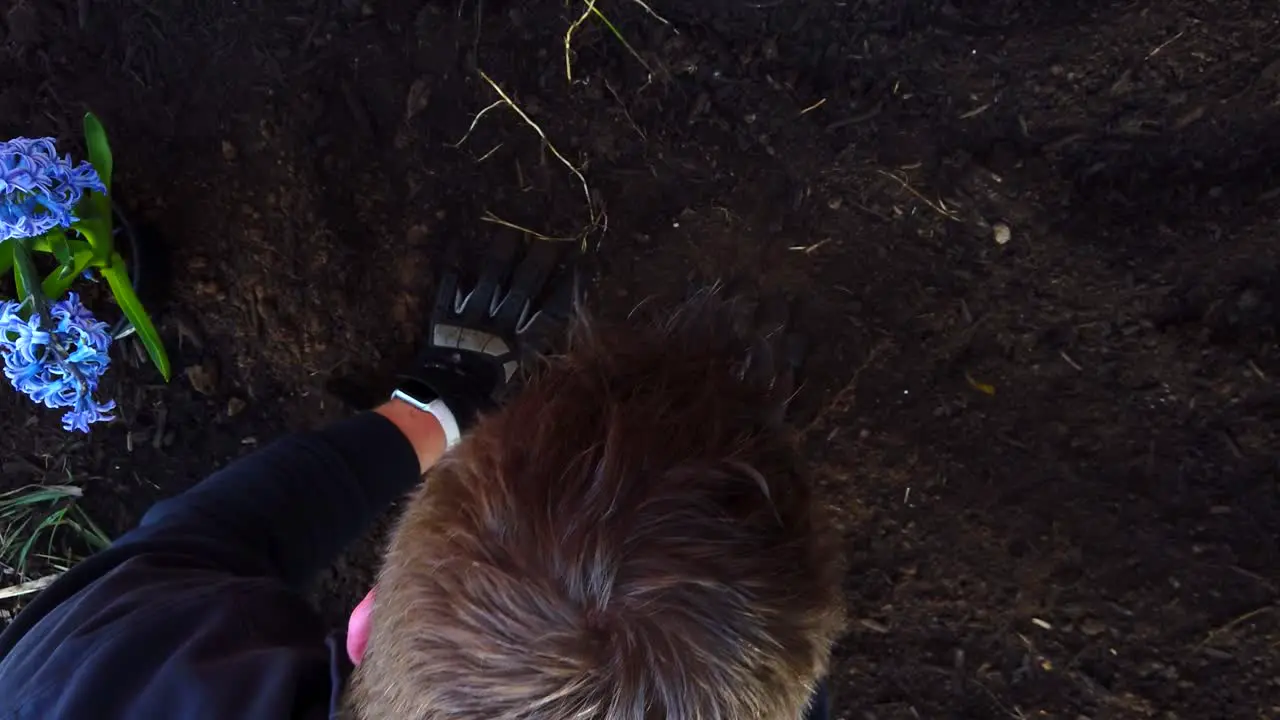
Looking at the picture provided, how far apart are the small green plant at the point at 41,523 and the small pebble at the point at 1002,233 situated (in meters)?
1.94

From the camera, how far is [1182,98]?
170cm

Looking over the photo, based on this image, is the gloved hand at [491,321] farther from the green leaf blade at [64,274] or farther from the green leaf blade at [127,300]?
the green leaf blade at [64,274]

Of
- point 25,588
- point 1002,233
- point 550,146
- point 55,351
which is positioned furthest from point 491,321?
point 25,588

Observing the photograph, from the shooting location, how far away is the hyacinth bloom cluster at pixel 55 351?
1.23 m

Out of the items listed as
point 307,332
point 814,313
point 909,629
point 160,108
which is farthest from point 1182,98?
point 160,108

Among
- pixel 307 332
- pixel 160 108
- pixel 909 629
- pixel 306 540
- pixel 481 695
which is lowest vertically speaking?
pixel 909 629

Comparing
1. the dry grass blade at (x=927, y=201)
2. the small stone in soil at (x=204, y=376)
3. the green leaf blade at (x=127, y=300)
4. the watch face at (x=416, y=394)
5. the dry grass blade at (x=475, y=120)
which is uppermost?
the dry grass blade at (x=475, y=120)

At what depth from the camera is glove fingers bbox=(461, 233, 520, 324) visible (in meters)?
1.78

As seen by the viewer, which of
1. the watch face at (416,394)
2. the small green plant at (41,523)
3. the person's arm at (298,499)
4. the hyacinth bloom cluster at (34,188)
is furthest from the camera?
the small green plant at (41,523)

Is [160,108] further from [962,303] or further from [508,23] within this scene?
[962,303]

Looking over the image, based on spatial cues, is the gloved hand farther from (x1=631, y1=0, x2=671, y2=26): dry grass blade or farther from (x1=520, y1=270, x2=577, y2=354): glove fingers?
(x1=631, y1=0, x2=671, y2=26): dry grass blade

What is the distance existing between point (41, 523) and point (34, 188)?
0.98 metres

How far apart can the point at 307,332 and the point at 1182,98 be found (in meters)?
1.80

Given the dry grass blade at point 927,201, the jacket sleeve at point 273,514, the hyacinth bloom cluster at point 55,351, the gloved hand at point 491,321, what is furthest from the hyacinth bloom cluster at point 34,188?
the dry grass blade at point 927,201
